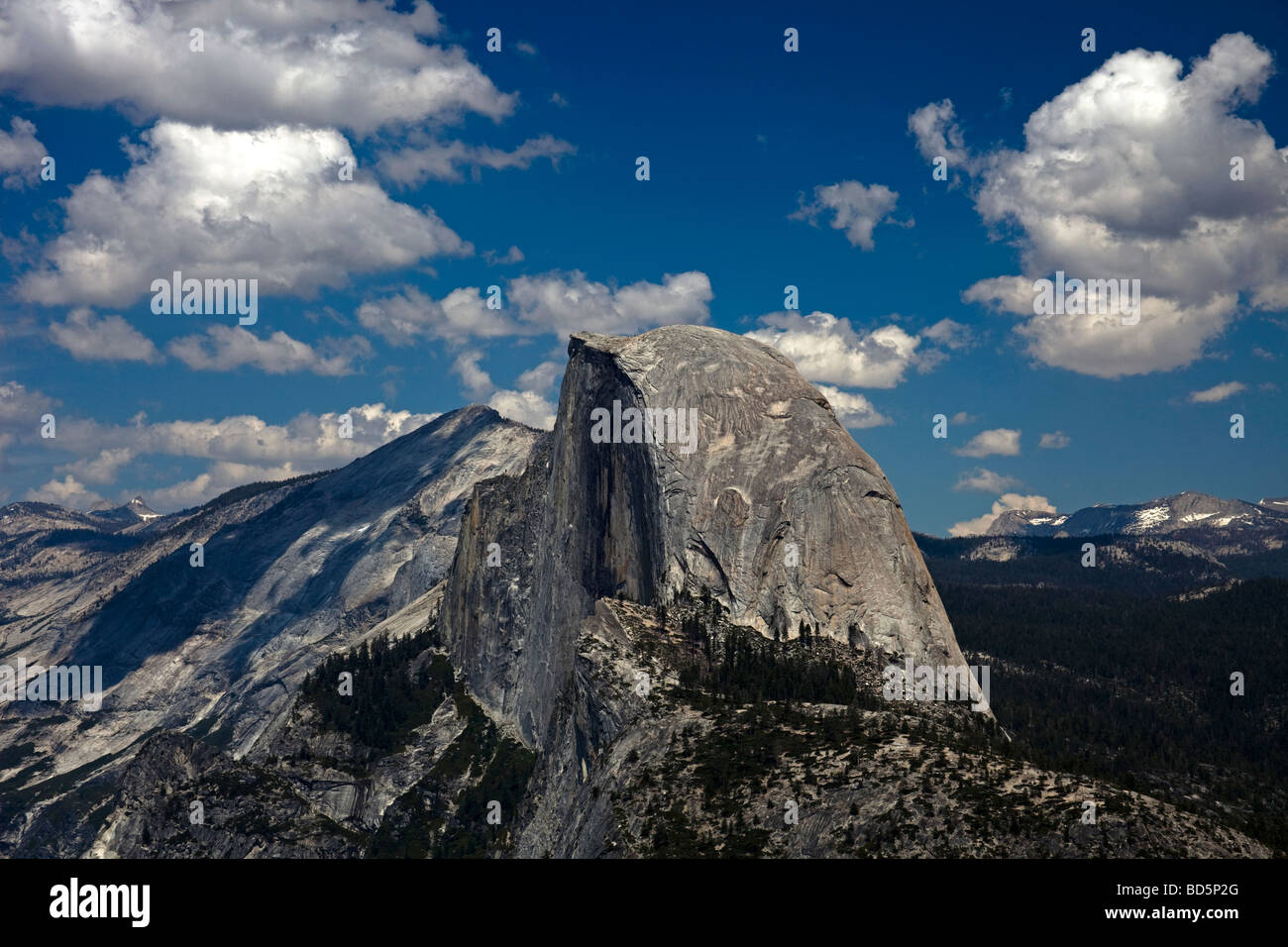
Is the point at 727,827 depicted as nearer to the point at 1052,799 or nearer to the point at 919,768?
the point at 919,768

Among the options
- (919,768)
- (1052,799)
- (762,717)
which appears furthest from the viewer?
(762,717)
